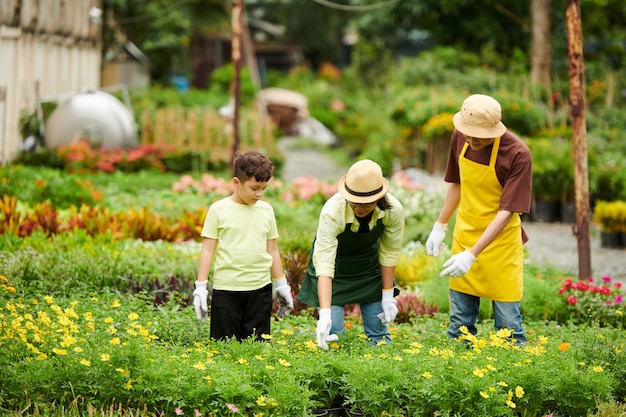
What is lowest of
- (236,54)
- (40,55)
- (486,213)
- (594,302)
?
(594,302)

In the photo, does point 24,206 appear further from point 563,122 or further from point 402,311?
point 563,122

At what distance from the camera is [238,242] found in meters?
5.32

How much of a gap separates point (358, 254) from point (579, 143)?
342 centimetres

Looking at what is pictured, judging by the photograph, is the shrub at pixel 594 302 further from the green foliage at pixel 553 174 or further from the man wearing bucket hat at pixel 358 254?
the green foliage at pixel 553 174

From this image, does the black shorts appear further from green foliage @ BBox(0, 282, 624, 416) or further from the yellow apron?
the yellow apron

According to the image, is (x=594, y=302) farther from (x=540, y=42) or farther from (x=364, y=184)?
(x=540, y=42)

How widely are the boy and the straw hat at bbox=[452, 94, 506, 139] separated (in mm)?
1186

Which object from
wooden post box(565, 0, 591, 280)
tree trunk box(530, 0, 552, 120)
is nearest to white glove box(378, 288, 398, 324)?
wooden post box(565, 0, 591, 280)

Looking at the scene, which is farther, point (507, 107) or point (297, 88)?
point (297, 88)

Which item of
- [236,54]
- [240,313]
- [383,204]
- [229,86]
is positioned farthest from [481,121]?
[229,86]

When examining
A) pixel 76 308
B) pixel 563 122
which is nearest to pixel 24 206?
pixel 76 308

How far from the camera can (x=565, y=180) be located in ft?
46.6

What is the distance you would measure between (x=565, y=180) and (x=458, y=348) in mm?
9573

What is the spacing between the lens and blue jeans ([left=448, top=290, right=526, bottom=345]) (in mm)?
5648
